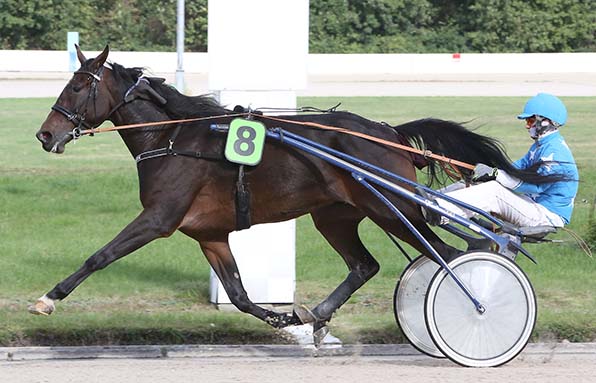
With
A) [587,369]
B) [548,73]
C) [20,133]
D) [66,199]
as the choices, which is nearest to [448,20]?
[548,73]

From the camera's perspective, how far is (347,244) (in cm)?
711

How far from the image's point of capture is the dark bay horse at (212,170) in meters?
6.46

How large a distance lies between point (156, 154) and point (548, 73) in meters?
30.8

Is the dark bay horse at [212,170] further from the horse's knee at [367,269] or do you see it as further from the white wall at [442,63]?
the white wall at [442,63]

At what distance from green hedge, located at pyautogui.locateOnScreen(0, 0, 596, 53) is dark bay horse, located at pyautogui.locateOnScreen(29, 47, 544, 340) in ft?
105

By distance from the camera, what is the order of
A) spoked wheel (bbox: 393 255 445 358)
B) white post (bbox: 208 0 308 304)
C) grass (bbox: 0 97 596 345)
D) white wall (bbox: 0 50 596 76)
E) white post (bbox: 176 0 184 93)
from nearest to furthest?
1. spoked wheel (bbox: 393 255 445 358)
2. grass (bbox: 0 97 596 345)
3. white post (bbox: 208 0 308 304)
4. white post (bbox: 176 0 184 93)
5. white wall (bbox: 0 50 596 76)

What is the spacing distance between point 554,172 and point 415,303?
117 centimetres

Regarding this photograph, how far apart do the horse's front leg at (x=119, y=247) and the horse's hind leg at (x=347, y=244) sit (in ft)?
3.37

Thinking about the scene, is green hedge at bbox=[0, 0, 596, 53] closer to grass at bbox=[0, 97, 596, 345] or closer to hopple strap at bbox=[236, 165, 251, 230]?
grass at bbox=[0, 97, 596, 345]

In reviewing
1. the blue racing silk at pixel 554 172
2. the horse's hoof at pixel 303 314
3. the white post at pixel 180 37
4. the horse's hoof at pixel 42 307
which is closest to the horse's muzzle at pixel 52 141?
the horse's hoof at pixel 42 307

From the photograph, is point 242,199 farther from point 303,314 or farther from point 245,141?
point 303,314

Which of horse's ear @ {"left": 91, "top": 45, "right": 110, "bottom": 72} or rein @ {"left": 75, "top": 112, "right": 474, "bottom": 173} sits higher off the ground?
horse's ear @ {"left": 91, "top": 45, "right": 110, "bottom": 72}

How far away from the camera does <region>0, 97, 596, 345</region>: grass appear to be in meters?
7.29

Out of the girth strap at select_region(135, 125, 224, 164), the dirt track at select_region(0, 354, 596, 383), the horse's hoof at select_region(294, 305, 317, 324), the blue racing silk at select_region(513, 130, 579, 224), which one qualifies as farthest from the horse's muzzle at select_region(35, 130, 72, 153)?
the blue racing silk at select_region(513, 130, 579, 224)
